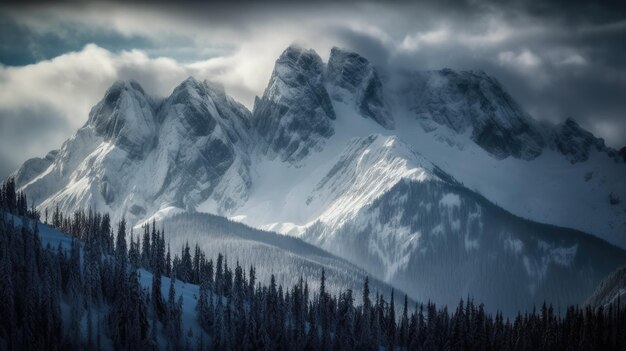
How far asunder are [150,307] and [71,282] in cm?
1755

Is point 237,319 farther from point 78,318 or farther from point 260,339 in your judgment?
point 78,318

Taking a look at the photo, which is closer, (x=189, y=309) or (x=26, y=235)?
(x=26, y=235)

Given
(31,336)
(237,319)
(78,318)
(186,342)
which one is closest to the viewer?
(31,336)

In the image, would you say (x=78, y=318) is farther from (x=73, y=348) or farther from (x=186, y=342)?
(x=186, y=342)

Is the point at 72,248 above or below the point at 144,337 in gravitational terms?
above

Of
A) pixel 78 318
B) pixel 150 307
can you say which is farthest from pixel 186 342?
pixel 78 318

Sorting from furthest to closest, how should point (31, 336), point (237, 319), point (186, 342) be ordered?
point (237, 319), point (186, 342), point (31, 336)

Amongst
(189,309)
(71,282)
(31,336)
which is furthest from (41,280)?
(189,309)

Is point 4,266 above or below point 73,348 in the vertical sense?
above

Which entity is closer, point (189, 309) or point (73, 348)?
point (73, 348)

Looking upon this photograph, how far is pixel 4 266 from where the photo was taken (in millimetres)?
159750

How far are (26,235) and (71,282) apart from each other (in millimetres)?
16204

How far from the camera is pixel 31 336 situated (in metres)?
152

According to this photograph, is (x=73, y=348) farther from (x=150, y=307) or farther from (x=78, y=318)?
(x=150, y=307)
